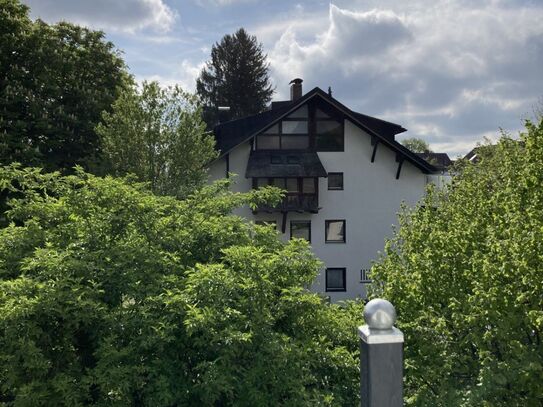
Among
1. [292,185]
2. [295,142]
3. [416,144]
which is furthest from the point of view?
[416,144]

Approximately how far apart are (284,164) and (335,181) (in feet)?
10.9

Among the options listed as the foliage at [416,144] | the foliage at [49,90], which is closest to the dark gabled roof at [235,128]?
the foliage at [49,90]

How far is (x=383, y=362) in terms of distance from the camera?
2.82 meters

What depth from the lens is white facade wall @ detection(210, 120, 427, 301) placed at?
26.1 meters

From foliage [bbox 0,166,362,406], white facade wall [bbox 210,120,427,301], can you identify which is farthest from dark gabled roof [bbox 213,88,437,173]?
foliage [bbox 0,166,362,406]

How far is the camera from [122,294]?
6.00 metres

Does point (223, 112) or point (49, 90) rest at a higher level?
point (223, 112)

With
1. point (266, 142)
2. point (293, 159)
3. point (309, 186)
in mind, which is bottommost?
point (309, 186)

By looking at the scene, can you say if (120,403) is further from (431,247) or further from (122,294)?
(431,247)

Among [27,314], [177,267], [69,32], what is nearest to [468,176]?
[177,267]

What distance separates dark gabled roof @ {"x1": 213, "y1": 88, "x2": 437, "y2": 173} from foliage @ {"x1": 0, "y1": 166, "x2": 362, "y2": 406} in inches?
703

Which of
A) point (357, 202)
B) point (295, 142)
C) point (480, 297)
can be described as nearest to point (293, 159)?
point (295, 142)

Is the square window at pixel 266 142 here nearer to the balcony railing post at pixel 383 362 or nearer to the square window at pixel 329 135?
the square window at pixel 329 135

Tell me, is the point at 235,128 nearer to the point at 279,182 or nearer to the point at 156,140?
the point at 279,182
